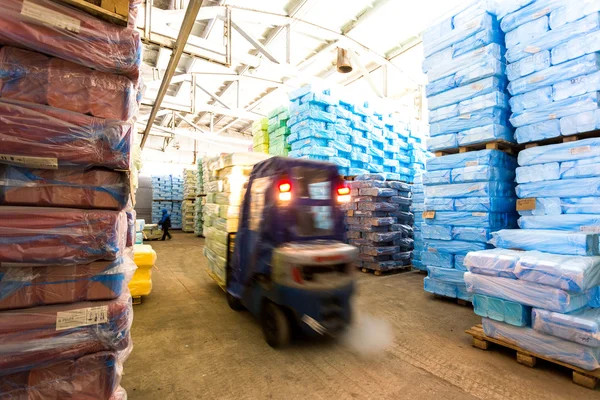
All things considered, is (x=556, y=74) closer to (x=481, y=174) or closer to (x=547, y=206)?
(x=481, y=174)

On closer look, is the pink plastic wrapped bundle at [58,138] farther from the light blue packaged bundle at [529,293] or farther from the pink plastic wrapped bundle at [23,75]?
the light blue packaged bundle at [529,293]

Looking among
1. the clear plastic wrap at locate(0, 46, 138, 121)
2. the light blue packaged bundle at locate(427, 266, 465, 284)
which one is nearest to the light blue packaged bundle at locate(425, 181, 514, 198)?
the light blue packaged bundle at locate(427, 266, 465, 284)

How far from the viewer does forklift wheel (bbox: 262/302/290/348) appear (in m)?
3.31

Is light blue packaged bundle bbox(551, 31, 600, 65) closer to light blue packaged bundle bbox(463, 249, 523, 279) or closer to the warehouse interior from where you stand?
the warehouse interior

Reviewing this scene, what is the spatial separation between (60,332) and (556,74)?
19.4 feet

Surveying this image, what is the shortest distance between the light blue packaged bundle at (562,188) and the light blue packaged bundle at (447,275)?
155 cm

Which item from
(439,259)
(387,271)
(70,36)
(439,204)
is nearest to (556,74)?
(439,204)

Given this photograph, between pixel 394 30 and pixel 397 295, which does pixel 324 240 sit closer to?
pixel 397 295

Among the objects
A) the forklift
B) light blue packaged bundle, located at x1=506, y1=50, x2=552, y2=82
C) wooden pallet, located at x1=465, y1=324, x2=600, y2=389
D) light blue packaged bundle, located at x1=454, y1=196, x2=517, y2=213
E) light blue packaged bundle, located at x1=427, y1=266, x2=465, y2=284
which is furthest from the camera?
light blue packaged bundle, located at x1=427, y1=266, x2=465, y2=284

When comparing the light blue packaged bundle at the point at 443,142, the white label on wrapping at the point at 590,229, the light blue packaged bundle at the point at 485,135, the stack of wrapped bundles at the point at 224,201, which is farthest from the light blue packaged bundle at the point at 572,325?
the stack of wrapped bundles at the point at 224,201

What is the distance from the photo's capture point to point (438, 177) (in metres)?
5.35

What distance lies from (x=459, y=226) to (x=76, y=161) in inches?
209

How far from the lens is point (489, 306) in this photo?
3.39 meters

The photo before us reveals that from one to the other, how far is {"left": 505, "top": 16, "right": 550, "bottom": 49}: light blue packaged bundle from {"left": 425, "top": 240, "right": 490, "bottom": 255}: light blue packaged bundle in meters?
3.12
